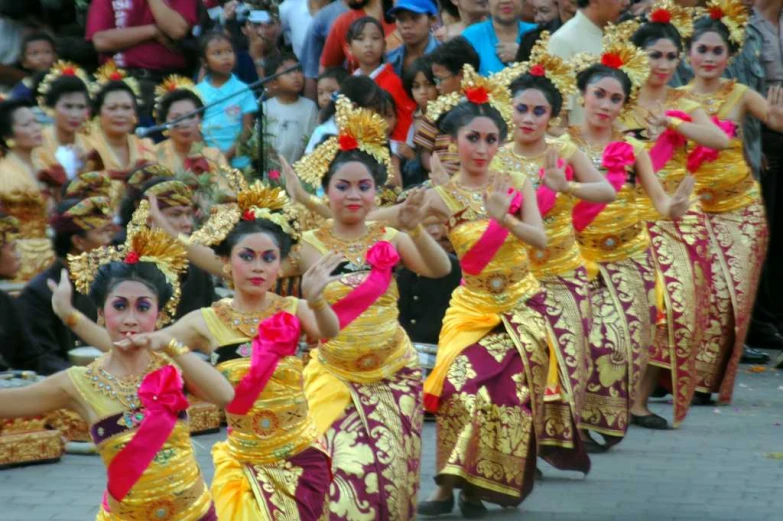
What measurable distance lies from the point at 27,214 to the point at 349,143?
2.86 m

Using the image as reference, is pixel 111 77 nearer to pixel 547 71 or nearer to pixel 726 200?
pixel 547 71

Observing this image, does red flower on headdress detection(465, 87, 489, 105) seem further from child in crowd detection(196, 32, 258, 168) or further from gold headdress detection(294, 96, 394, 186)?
child in crowd detection(196, 32, 258, 168)

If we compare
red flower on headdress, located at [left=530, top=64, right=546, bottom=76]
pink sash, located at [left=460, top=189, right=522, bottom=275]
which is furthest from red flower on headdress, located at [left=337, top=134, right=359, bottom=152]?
red flower on headdress, located at [left=530, top=64, right=546, bottom=76]

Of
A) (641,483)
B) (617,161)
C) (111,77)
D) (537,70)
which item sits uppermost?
(537,70)

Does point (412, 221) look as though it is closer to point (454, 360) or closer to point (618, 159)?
point (454, 360)

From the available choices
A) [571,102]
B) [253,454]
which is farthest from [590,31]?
[253,454]

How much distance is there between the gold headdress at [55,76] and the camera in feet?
35.8

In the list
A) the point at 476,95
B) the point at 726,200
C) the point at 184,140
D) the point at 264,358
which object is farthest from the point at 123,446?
the point at 726,200

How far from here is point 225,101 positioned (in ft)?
40.1

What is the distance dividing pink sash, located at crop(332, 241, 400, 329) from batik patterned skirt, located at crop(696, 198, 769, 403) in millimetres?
4257

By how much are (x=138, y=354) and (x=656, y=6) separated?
5.76 metres

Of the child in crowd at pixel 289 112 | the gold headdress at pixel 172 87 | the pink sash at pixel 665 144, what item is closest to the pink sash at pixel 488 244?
the pink sash at pixel 665 144

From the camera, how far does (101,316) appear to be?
21.8ft

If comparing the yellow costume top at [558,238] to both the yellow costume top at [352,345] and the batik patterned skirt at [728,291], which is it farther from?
the batik patterned skirt at [728,291]
